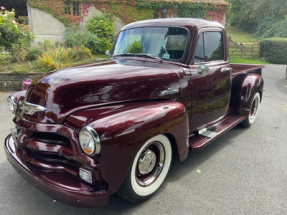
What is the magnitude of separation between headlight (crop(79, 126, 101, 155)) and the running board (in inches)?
61.5

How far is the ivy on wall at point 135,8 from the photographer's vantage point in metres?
16.3

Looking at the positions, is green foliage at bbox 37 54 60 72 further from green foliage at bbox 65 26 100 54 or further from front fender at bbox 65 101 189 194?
green foliage at bbox 65 26 100 54

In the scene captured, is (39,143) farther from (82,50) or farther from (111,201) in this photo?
(82,50)

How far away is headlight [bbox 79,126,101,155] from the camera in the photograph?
1968mm

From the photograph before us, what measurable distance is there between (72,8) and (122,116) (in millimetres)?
16989

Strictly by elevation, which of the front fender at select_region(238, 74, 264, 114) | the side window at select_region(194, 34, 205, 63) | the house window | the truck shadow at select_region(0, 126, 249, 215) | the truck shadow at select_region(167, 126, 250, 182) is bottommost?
the truck shadow at select_region(167, 126, 250, 182)

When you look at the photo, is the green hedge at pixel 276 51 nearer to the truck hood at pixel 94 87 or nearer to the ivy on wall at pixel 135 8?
the ivy on wall at pixel 135 8

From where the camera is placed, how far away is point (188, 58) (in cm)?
316

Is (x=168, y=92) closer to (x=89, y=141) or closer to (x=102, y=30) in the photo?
(x=89, y=141)

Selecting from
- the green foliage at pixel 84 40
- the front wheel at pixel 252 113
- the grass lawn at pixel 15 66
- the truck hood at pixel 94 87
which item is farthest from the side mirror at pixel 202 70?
the green foliage at pixel 84 40

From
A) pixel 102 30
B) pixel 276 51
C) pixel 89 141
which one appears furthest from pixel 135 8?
pixel 89 141

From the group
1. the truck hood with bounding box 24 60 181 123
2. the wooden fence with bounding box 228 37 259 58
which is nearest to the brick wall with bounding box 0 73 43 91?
the truck hood with bounding box 24 60 181 123

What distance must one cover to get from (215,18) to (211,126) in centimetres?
1804

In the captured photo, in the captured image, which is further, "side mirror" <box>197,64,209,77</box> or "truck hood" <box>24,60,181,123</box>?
"side mirror" <box>197,64,209,77</box>
